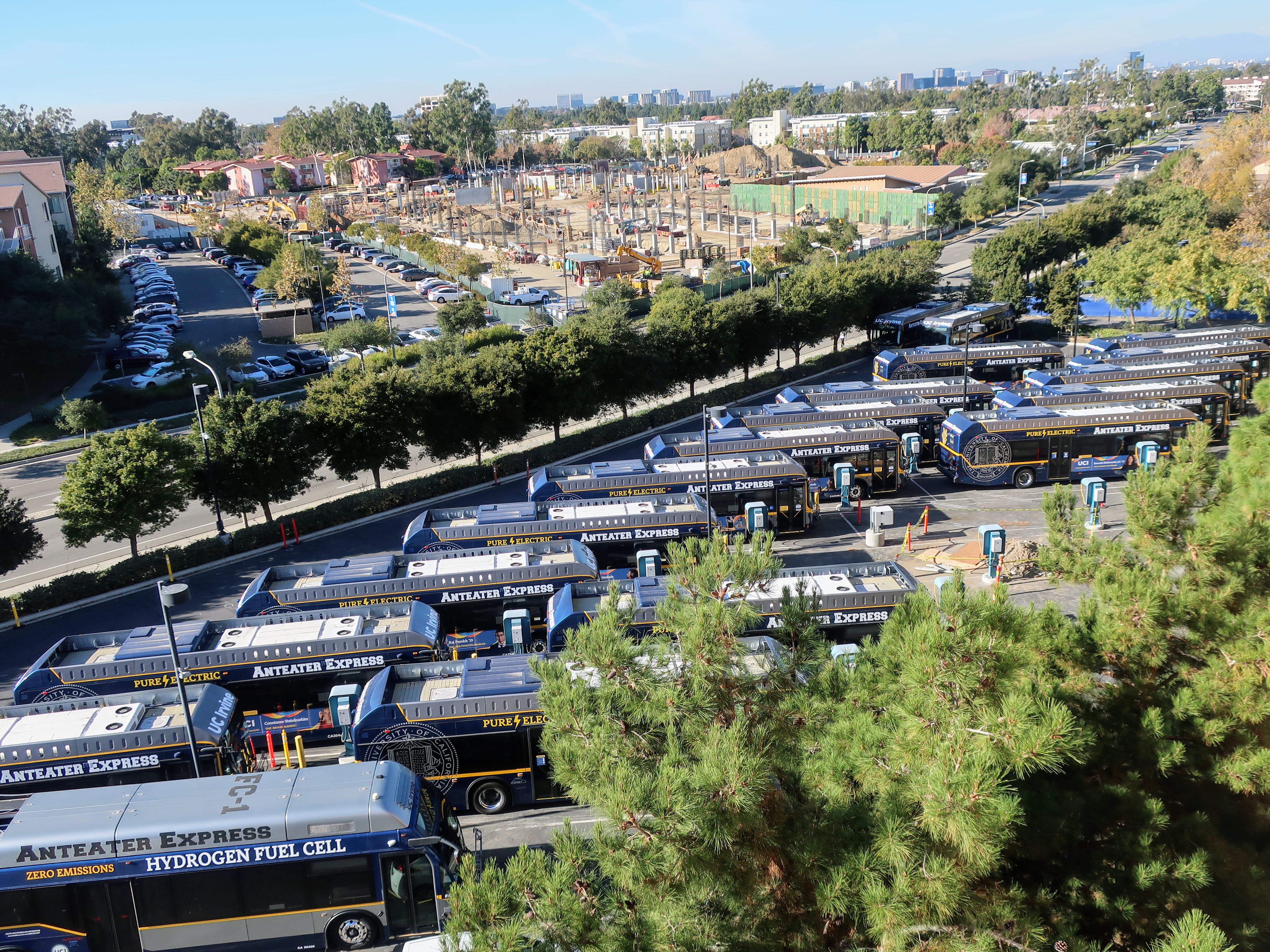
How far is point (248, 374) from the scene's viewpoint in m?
47.3

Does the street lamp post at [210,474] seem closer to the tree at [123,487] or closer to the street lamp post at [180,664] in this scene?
the tree at [123,487]

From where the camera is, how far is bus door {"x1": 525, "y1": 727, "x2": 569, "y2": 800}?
15578 mm

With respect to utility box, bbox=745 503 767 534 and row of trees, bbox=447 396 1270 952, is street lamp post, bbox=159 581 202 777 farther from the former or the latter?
utility box, bbox=745 503 767 534

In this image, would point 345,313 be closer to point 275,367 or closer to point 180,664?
point 275,367

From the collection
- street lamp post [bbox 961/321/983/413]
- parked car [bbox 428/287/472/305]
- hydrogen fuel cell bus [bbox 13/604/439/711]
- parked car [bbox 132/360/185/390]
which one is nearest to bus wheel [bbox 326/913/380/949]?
hydrogen fuel cell bus [bbox 13/604/439/711]

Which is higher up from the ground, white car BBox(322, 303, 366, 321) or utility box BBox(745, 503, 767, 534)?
white car BBox(322, 303, 366, 321)

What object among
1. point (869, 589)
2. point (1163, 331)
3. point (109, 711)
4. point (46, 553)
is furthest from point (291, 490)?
point (1163, 331)

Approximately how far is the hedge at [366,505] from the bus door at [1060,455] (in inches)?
567

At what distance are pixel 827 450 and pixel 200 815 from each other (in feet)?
69.9

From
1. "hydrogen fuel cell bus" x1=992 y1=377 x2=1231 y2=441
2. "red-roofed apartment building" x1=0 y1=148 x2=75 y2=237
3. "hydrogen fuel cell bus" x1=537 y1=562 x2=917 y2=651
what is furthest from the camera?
"red-roofed apartment building" x1=0 y1=148 x2=75 y2=237

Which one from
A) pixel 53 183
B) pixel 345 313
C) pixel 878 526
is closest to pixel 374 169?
pixel 53 183

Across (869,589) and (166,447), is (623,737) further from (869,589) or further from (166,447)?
(166,447)

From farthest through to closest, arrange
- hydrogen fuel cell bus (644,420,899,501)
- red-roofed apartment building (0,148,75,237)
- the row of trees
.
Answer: red-roofed apartment building (0,148,75,237) < hydrogen fuel cell bus (644,420,899,501) < the row of trees

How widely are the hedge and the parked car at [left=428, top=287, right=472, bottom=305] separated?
30571mm
